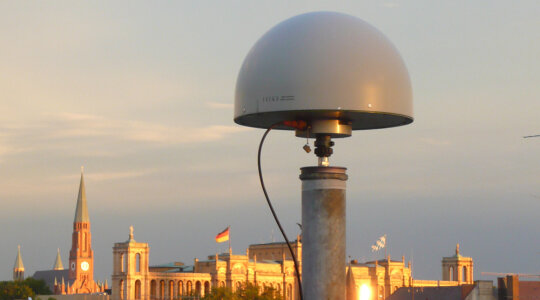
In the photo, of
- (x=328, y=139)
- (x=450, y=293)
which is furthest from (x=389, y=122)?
(x=450, y=293)

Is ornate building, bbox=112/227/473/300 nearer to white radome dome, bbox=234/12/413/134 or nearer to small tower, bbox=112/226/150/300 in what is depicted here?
small tower, bbox=112/226/150/300

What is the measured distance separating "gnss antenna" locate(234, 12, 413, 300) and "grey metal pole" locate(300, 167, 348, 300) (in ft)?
0.06

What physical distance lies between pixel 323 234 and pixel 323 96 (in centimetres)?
264

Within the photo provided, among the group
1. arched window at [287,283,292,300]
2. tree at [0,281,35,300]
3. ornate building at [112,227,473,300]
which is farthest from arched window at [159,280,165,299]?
arched window at [287,283,292,300]

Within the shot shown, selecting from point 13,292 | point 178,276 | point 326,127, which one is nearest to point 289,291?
point 178,276

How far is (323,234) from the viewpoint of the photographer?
18375 millimetres

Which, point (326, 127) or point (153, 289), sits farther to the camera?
point (153, 289)

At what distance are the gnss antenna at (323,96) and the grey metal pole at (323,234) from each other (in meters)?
0.02

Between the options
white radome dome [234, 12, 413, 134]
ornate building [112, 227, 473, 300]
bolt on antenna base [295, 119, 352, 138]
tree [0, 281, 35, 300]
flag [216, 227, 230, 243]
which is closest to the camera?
white radome dome [234, 12, 413, 134]

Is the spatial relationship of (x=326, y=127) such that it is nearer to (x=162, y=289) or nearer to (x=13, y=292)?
(x=162, y=289)

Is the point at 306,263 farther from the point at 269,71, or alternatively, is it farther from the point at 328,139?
the point at 269,71

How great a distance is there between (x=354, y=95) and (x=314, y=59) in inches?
34.4

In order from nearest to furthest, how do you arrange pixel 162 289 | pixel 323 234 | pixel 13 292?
pixel 323 234 < pixel 162 289 < pixel 13 292

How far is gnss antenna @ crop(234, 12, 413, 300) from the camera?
678 inches
